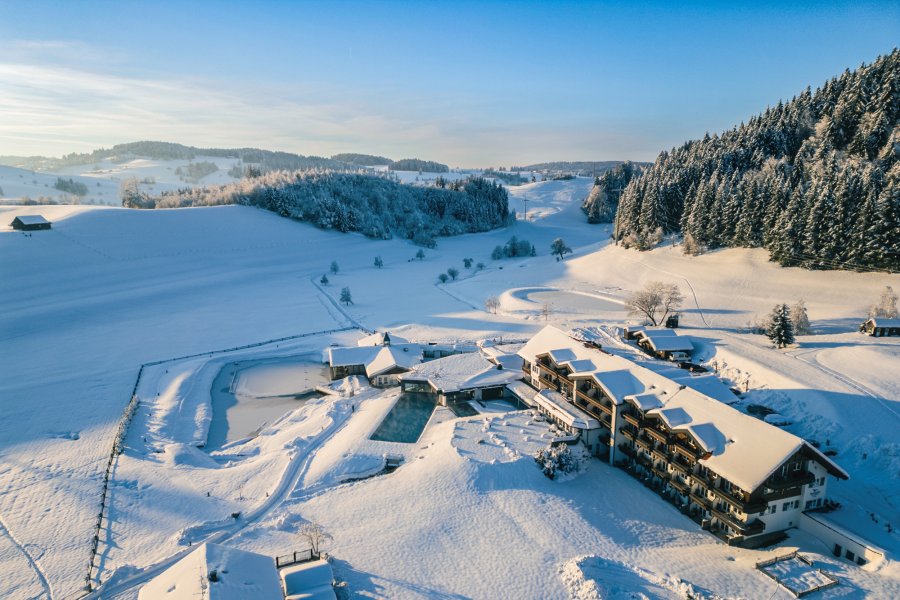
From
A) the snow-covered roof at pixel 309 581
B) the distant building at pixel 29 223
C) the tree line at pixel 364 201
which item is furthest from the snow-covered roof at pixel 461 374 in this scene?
the tree line at pixel 364 201

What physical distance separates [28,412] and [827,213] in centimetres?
7400

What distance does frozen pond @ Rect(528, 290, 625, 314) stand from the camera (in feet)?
187

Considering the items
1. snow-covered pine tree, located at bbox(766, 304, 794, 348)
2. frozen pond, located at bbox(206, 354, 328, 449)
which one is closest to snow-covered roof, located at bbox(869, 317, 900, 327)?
snow-covered pine tree, located at bbox(766, 304, 794, 348)

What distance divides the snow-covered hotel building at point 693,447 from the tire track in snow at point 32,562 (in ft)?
83.2

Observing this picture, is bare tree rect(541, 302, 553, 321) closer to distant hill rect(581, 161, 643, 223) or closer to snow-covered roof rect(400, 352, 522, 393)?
snow-covered roof rect(400, 352, 522, 393)

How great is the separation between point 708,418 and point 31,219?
98544 mm

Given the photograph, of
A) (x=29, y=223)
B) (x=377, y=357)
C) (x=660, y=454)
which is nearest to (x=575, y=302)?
(x=377, y=357)

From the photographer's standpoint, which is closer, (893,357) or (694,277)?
(893,357)

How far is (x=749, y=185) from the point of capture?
6244 cm

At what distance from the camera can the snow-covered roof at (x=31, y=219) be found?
78.4 metres

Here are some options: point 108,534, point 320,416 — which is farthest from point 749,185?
point 108,534

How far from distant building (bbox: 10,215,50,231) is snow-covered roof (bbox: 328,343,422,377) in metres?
66.9

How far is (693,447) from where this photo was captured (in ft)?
76.3

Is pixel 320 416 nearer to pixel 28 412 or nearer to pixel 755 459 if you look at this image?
pixel 28 412
